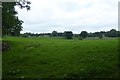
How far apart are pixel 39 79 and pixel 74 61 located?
7873 mm

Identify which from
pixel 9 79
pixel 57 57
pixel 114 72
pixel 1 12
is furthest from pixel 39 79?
pixel 1 12

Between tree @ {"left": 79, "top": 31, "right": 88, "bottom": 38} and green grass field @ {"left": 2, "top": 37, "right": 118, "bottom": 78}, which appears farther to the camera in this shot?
tree @ {"left": 79, "top": 31, "right": 88, "bottom": 38}

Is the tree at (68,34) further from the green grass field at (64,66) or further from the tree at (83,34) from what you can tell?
the green grass field at (64,66)

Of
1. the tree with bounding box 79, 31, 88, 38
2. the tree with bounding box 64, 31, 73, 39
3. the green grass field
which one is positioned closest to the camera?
the green grass field

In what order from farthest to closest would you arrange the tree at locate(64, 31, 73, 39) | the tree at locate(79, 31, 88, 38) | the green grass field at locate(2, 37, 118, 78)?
1. the tree at locate(79, 31, 88, 38)
2. the tree at locate(64, 31, 73, 39)
3. the green grass field at locate(2, 37, 118, 78)

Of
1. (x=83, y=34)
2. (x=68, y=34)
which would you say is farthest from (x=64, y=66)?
(x=83, y=34)

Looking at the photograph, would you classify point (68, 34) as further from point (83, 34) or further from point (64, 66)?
point (64, 66)

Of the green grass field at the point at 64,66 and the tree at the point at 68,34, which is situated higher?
the tree at the point at 68,34

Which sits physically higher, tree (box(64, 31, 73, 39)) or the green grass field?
tree (box(64, 31, 73, 39))

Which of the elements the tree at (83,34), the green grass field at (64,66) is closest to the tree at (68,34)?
the tree at (83,34)

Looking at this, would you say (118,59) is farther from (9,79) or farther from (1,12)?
(1,12)

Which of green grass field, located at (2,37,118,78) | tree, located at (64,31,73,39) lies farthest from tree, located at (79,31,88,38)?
green grass field, located at (2,37,118,78)

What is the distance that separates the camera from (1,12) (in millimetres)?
40688

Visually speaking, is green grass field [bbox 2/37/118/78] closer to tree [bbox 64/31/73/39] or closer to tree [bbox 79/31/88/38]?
tree [bbox 64/31/73/39]
